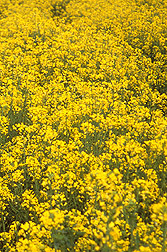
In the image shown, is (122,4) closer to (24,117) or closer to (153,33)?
(153,33)

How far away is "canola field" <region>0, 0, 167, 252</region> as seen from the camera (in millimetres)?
2559

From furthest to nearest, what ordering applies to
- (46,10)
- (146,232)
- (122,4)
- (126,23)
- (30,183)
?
(46,10), (122,4), (126,23), (30,183), (146,232)

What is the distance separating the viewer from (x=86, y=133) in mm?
4148

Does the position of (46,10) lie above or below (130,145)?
above

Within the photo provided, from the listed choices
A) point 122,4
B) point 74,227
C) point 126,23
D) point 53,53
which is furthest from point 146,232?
point 122,4

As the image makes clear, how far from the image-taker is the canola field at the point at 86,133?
101 inches

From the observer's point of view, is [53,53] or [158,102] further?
[53,53]

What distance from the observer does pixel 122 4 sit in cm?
1048

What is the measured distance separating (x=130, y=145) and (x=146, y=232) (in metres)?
1.10

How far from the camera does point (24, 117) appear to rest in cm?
492

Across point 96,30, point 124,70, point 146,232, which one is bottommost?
point 146,232

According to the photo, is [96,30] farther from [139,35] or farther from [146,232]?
[146,232]

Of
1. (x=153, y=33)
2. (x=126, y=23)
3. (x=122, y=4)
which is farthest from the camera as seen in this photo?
(x=122, y=4)

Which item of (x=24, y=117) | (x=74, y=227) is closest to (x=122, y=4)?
(x=24, y=117)
